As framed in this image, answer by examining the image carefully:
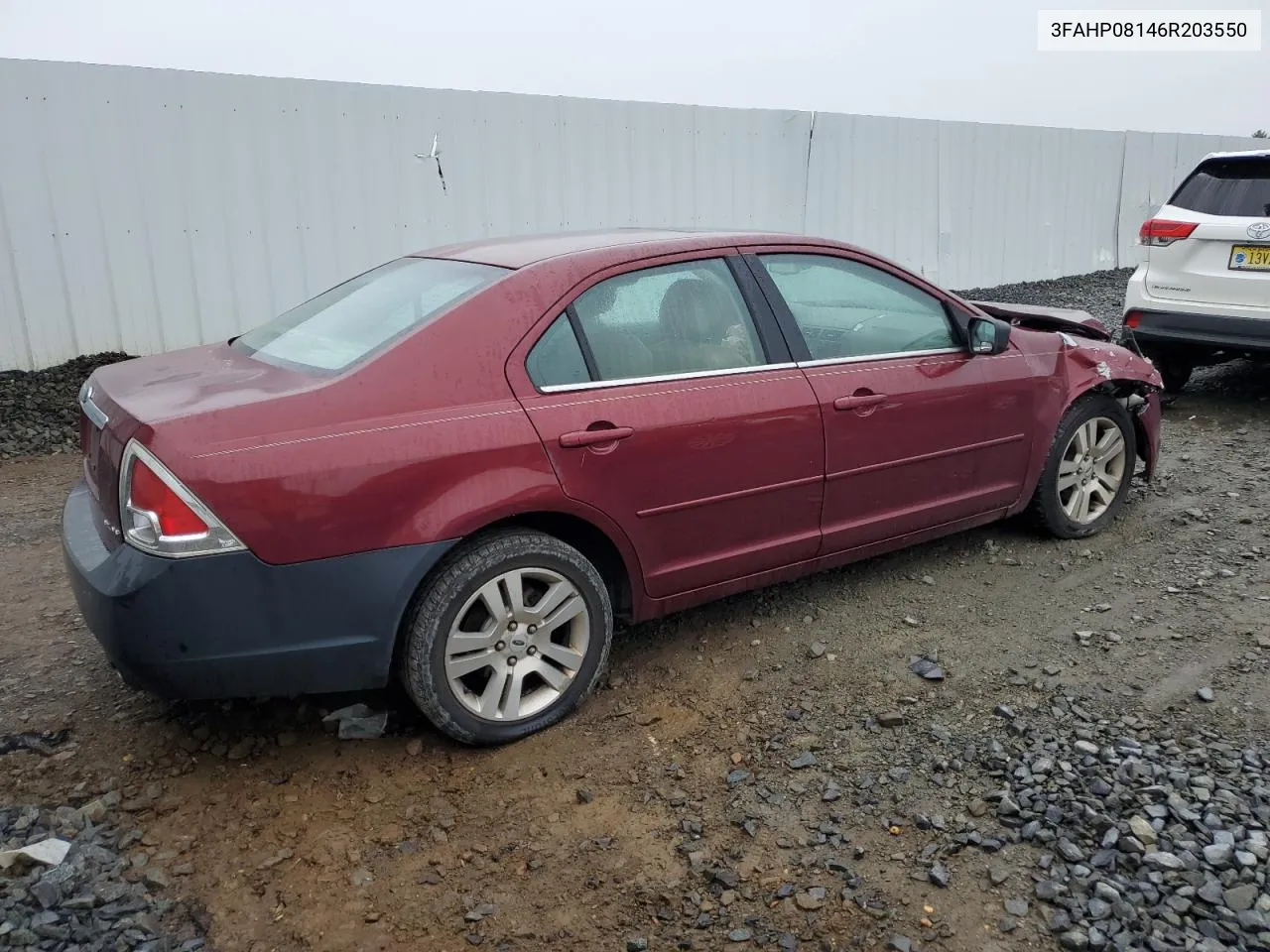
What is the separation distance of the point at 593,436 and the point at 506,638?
0.69 m

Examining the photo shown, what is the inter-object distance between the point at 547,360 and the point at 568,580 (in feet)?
2.31

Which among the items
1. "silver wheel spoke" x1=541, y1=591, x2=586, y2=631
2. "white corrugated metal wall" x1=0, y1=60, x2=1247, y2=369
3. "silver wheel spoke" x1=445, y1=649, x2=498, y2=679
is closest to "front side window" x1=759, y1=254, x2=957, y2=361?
"silver wheel spoke" x1=541, y1=591, x2=586, y2=631

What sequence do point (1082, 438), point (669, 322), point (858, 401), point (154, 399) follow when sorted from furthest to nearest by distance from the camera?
1. point (1082, 438)
2. point (858, 401)
3. point (669, 322)
4. point (154, 399)

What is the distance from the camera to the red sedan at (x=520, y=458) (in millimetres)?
2750

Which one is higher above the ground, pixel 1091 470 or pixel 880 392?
pixel 880 392

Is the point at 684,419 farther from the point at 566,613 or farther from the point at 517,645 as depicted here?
the point at 517,645

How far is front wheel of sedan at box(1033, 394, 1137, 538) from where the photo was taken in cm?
464

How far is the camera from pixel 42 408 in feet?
23.1

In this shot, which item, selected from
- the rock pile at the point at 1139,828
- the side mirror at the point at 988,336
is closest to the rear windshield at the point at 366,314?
the side mirror at the point at 988,336

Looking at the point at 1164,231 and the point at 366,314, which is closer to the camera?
the point at 366,314

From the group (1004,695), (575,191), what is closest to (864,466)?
(1004,695)

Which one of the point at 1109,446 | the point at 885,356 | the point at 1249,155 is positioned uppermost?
the point at 1249,155

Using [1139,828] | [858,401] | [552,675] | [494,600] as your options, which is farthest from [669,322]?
[1139,828]

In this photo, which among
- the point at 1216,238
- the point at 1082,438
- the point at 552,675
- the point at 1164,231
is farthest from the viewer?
the point at 1164,231
